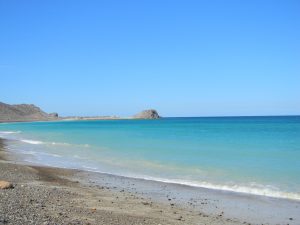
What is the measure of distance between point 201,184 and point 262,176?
307cm

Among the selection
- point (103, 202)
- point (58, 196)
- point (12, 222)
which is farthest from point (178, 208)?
point (12, 222)

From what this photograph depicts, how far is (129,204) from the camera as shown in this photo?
37.5 feet

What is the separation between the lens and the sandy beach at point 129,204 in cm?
902

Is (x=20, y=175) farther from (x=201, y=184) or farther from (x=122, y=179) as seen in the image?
(x=201, y=184)

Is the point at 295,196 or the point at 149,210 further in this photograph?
the point at 295,196

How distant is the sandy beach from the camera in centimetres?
902

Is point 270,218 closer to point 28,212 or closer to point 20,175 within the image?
point 28,212

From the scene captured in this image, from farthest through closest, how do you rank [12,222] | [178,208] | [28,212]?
[178,208] → [28,212] → [12,222]

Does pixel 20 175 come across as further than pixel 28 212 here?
Yes

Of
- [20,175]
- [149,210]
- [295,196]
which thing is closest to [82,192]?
[149,210]

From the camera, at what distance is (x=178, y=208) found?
1132 cm

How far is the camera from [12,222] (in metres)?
7.55

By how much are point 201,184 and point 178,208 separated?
4.51 meters

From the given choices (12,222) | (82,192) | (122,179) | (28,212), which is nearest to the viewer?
(12,222)
